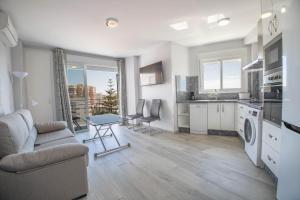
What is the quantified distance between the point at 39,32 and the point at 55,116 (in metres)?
2.20

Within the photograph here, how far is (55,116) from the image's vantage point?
4094 millimetres

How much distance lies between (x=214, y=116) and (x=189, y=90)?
1.17 metres

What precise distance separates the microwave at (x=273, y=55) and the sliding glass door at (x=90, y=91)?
4413 mm

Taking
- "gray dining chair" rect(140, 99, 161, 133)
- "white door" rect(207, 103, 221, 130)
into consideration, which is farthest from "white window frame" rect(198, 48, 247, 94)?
"gray dining chair" rect(140, 99, 161, 133)

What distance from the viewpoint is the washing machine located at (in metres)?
2.11

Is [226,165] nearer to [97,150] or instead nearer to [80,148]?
[80,148]

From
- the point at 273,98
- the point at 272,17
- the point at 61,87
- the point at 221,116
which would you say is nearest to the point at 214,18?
the point at 272,17

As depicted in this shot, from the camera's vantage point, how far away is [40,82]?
3926 millimetres

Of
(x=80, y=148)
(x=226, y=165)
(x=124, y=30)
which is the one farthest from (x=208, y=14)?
(x=80, y=148)

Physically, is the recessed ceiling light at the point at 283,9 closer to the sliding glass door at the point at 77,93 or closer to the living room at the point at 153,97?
the living room at the point at 153,97

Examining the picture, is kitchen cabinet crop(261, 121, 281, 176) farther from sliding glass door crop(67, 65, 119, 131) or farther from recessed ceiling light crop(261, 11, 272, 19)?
sliding glass door crop(67, 65, 119, 131)

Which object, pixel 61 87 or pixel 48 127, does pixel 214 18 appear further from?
pixel 61 87

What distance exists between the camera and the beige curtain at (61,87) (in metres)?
4.02

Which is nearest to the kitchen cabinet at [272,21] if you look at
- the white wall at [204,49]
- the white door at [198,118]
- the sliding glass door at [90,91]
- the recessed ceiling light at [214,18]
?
the recessed ceiling light at [214,18]
